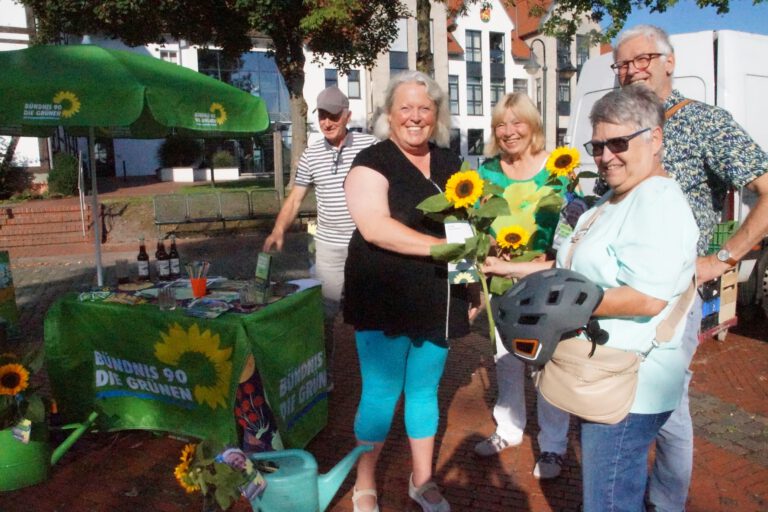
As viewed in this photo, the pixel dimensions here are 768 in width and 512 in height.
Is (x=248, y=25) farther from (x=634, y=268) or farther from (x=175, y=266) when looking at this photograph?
(x=634, y=268)

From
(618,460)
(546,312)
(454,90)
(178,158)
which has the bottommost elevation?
(618,460)

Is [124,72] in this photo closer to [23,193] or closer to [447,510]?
[447,510]

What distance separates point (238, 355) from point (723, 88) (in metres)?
4.58

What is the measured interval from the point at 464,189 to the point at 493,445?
73.6 inches

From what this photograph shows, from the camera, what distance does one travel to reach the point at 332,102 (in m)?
4.05

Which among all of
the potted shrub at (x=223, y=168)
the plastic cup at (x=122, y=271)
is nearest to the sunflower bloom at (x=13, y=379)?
the plastic cup at (x=122, y=271)

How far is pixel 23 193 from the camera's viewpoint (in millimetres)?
17438

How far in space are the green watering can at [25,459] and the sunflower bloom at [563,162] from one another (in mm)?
3011

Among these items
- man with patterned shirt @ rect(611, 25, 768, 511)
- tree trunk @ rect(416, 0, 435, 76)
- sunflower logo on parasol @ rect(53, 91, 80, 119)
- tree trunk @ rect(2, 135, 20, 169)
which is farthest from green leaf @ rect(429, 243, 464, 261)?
tree trunk @ rect(2, 135, 20, 169)

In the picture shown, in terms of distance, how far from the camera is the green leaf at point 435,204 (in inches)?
92.0

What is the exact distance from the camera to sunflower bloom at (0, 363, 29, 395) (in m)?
3.20

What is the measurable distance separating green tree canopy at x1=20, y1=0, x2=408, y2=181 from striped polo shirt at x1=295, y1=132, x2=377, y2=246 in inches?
427

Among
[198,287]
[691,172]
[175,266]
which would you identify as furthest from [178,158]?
[691,172]

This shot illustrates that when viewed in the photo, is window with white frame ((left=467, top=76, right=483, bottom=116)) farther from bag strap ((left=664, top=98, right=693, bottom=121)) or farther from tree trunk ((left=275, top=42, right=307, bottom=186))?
bag strap ((left=664, top=98, right=693, bottom=121))
